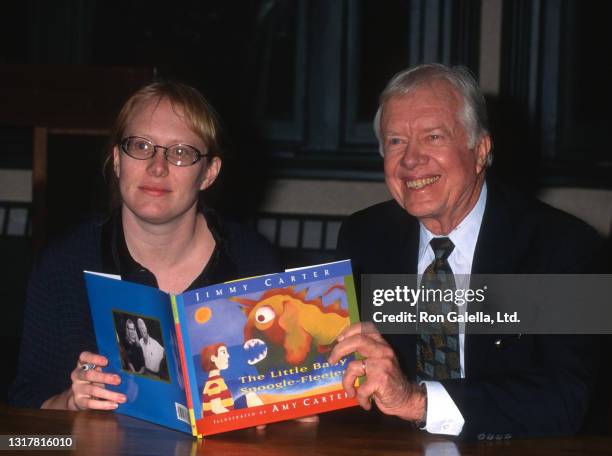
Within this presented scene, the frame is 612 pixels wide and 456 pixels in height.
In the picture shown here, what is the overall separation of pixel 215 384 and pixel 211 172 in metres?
0.77

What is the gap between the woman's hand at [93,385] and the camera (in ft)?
6.41

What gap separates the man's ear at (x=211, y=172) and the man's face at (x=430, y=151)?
1.43 feet

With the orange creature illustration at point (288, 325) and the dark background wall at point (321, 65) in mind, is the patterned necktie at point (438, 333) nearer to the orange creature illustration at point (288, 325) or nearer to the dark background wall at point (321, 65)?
the orange creature illustration at point (288, 325)

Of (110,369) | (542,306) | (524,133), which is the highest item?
(524,133)

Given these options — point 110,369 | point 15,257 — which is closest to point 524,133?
point 15,257

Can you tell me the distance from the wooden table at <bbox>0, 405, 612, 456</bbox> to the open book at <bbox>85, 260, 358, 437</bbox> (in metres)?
0.05

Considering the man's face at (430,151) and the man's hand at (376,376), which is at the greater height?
the man's face at (430,151)

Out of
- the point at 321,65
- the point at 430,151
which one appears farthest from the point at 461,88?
the point at 321,65

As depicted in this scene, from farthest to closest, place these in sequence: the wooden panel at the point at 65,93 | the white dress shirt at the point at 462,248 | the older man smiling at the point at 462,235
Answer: the wooden panel at the point at 65,93 < the white dress shirt at the point at 462,248 < the older man smiling at the point at 462,235

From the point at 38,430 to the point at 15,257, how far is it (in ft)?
8.60

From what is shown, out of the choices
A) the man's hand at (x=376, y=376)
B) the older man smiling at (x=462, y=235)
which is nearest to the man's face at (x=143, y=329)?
the man's hand at (x=376, y=376)

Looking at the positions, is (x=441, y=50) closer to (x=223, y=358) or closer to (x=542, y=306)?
(x=542, y=306)

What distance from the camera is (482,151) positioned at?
2.44 meters

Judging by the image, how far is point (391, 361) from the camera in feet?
6.28
